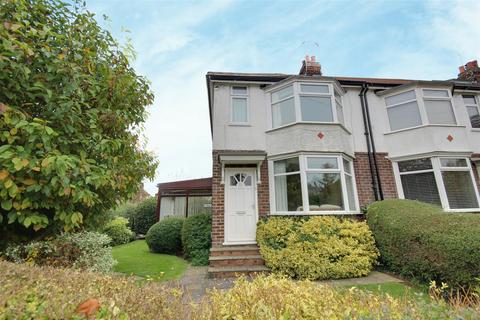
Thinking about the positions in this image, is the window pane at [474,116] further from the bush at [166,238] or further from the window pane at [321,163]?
the bush at [166,238]

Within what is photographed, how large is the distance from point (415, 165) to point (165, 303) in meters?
10.0

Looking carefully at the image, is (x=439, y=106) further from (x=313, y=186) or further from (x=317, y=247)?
(x=317, y=247)

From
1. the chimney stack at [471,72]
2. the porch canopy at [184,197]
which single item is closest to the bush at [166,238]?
the porch canopy at [184,197]

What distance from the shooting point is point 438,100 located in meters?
9.11

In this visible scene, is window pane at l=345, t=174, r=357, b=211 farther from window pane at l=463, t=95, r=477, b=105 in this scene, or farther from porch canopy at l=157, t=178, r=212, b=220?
porch canopy at l=157, t=178, r=212, b=220

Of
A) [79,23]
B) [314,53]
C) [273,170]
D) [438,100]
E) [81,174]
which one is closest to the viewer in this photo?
[81,174]

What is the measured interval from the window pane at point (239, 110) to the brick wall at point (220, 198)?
164cm

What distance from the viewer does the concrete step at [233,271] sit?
643 centimetres

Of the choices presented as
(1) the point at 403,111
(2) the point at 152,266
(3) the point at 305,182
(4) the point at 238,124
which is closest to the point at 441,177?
(1) the point at 403,111

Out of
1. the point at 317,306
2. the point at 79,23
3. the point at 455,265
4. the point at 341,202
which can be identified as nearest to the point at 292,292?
the point at 317,306

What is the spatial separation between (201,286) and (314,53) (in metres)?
10.6

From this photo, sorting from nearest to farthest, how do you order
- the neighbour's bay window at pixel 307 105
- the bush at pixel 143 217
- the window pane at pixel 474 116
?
the neighbour's bay window at pixel 307 105
the window pane at pixel 474 116
the bush at pixel 143 217

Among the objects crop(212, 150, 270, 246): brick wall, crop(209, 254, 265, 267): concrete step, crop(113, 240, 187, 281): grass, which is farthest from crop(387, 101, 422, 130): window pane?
crop(113, 240, 187, 281): grass

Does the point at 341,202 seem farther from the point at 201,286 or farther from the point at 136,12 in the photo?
the point at 136,12
